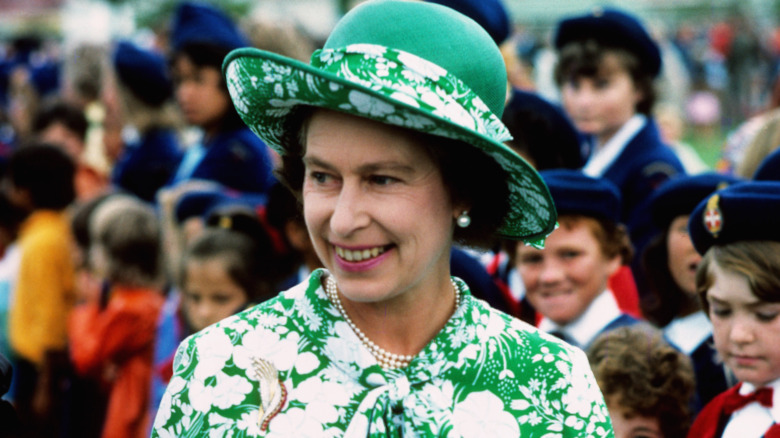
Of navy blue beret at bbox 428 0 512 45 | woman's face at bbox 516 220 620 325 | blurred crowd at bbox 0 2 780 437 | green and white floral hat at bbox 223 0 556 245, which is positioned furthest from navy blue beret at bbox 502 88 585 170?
green and white floral hat at bbox 223 0 556 245

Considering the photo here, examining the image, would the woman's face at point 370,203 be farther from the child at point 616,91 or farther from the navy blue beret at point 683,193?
the child at point 616,91

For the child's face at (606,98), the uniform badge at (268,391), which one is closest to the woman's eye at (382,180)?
the uniform badge at (268,391)

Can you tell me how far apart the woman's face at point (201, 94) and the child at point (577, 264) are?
7.87 feet

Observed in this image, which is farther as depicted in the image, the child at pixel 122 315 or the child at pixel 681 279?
the child at pixel 122 315

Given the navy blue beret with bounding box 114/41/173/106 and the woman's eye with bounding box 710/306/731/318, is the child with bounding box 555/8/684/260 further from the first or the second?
the navy blue beret with bounding box 114/41/173/106

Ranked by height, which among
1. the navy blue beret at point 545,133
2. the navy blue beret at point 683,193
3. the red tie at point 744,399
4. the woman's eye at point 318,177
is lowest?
the red tie at point 744,399

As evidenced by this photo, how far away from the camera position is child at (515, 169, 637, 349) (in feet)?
13.3

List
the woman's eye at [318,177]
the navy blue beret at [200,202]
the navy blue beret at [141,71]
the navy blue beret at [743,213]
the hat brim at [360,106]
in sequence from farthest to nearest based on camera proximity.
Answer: the navy blue beret at [141,71] → the navy blue beret at [200,202] → the navy blue beret at [743,213] → the woman's eye at [318,177] → the hat brim at [360,106]

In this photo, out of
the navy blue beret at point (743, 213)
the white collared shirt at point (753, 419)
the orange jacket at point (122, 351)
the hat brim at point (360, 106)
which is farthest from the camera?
the orange jacket at point (122, 351)

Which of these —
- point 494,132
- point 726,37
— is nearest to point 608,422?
point 494,132

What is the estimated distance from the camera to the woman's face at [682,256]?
424 cm

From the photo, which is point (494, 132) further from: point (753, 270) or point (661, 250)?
point (661, 250)

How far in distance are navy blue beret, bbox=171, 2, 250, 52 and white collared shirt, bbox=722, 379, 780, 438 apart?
361 centimetres

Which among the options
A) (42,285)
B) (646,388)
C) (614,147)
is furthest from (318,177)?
(42,285)
